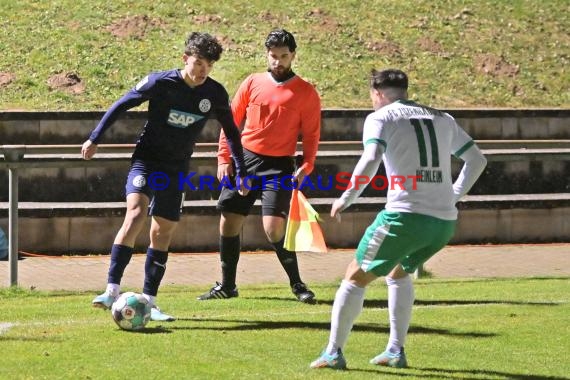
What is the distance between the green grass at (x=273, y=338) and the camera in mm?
7035

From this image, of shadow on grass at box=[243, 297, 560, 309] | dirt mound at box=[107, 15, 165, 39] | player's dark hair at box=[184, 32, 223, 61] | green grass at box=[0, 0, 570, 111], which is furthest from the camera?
dirt mound at box=[107, 15, 165, 39]

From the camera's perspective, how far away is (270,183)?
10219 mm

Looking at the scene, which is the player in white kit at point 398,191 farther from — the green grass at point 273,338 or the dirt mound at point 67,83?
the dirt mound at point 67,83

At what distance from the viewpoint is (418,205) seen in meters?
6.91

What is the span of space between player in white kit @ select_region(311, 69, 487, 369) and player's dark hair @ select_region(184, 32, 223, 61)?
6.25ft

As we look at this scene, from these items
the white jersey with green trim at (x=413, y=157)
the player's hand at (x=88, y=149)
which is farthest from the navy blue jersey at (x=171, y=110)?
the white jersey with green trim at (x=413, y=157)

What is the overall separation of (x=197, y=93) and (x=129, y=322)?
1834mm

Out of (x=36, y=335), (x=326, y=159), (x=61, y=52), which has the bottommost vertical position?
(x=36, y=335)

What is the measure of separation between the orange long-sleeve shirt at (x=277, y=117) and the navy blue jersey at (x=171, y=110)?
3.46ft

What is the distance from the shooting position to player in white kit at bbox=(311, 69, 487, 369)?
6879 millimetres

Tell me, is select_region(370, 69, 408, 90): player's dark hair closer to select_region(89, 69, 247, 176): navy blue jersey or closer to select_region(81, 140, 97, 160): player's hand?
select_region(89, 69, 247, 176): navy blue jersey

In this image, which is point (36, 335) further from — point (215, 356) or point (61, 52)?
point (61, 52)

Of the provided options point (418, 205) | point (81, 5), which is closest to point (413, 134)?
point (418, 205)

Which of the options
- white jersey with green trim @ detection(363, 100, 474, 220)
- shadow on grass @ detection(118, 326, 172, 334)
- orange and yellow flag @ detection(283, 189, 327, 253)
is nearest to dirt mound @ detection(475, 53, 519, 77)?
orange and yellow flag @ detection(283, 189, 327, 253)
